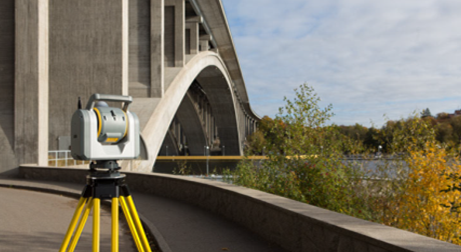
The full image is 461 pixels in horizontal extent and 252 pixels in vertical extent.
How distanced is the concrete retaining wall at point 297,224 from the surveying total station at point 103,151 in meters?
1.64

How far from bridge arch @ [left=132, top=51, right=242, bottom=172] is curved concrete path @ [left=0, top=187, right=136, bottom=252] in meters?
8.89

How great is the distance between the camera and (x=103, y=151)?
96.9 inches

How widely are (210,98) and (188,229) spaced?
4175 cm

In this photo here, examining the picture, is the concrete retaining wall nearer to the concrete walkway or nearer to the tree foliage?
the concrete walkway

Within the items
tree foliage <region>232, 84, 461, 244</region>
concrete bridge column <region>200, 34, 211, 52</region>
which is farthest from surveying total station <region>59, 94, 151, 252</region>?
concrete bridge column <region>200, 34, 211, 52</region>

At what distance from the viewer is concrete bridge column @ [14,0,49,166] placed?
1293 cm

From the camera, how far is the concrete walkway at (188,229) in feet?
14.3

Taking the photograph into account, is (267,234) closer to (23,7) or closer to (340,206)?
(340,206)

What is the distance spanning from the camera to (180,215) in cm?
617

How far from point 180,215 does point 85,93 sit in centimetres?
1196

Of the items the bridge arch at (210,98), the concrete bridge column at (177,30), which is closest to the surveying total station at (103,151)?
the bridge arch at (210,98)

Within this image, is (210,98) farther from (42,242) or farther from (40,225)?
(42,242)

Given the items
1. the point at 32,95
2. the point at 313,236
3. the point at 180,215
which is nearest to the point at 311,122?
the point at 180,215

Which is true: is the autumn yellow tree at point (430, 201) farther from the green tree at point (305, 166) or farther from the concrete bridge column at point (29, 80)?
the concrete bridge column at point (29, 80)
